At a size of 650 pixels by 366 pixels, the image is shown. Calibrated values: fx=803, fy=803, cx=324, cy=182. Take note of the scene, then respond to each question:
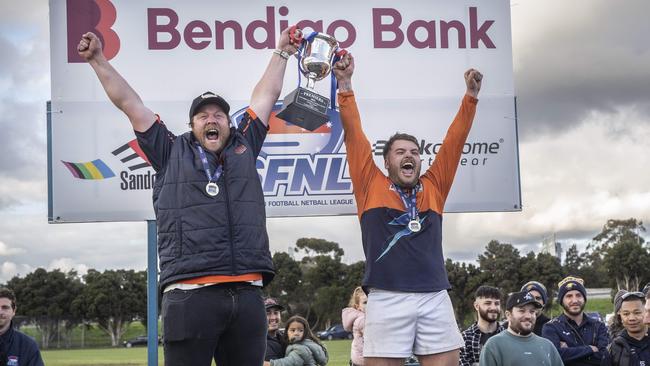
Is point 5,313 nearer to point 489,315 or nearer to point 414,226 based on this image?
point 414,226

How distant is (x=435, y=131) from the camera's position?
24.1 feet

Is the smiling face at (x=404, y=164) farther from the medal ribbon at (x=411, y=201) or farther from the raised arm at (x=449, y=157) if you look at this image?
the raised arm at (x=449, y=157)

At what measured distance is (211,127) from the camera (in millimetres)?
4105

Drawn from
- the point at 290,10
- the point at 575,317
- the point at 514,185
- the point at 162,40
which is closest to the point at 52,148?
the point at 162,40

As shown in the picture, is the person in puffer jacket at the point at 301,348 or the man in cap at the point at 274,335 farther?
the man in cap at the point at 274,335

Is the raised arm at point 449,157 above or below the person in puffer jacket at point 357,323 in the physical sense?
above

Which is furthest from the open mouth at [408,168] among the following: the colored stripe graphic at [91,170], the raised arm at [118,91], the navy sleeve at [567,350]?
the colored stripe graphic at [91,170]

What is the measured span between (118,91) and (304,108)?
1.27 meters

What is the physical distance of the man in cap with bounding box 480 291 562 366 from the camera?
20.5ft

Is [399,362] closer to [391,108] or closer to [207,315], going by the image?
[207,315]

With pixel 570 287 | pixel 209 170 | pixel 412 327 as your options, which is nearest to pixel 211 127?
pixel 209 170

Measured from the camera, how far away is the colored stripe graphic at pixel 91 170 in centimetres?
705

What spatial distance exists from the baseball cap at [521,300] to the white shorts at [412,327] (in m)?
1.99

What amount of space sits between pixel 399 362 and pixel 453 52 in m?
3.76
